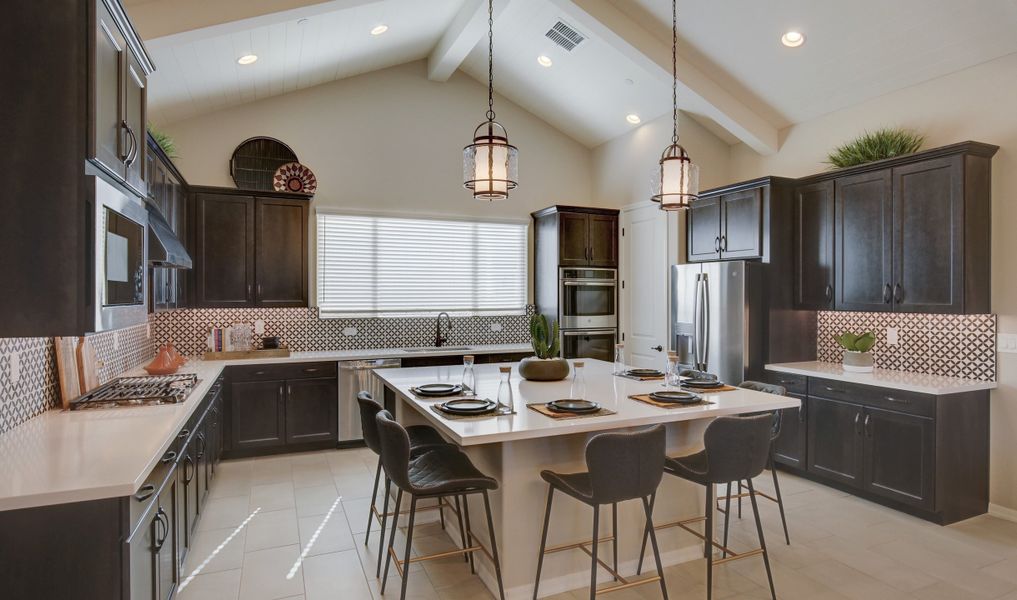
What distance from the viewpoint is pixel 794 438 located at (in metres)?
4.79

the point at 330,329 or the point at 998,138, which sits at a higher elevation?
the point at 998,138

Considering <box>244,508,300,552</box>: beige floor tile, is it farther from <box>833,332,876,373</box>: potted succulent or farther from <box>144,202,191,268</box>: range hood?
<box>833,332,876,373</box>: potted succulent

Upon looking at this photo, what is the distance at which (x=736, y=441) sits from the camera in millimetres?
2752

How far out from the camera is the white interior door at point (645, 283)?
6.26 meters

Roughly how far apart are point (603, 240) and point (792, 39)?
2.91m

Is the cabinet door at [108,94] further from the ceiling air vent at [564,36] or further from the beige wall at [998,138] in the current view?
the beige wall at [998,138]

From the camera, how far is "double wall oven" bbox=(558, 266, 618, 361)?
6.64 metres

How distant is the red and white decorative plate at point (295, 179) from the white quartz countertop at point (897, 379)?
15.3 feet

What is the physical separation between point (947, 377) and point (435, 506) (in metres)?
3.71

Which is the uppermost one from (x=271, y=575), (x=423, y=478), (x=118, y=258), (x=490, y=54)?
(x=490, y=54)

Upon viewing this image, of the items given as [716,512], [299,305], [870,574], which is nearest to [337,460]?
[299,305]

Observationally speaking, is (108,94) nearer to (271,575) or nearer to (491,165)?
(491,165)

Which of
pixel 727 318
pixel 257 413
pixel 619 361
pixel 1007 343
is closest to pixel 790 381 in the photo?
pixel 727 318

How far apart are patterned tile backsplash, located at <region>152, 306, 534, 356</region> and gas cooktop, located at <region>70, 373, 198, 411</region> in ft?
6.14
